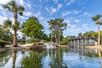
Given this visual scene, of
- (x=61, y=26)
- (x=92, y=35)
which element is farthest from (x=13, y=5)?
(x=92, y=35)

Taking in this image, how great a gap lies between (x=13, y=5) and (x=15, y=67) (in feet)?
115

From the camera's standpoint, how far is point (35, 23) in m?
71.4

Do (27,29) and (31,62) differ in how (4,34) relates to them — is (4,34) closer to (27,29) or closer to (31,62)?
(27,29)

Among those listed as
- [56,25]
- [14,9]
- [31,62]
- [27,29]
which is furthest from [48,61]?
[56,25]

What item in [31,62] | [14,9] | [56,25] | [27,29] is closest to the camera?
[31,62]

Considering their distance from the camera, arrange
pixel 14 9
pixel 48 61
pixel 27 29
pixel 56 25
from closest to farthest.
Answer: pixel 48 61
pixel 14 9
pixel 27 29
pixel 56 25

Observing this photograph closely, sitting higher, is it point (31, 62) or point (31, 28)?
point (31, 28)

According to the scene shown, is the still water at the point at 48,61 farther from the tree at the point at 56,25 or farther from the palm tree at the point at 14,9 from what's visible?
the tree at the point at 56,25

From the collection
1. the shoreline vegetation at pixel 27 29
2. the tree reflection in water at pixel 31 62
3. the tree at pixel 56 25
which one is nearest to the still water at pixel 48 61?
the tree reflection in water at pixel 31 62

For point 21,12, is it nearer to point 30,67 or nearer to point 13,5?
point 13,5

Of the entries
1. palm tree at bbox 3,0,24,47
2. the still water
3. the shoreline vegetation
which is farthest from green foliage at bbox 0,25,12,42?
the still water

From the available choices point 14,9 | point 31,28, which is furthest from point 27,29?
point 14,9

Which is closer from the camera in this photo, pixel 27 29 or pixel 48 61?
pixel 48 61

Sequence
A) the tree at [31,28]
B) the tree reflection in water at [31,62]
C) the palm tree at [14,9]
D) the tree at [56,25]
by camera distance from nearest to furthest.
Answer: the tree reflection in water at [31,62], the palm tree at [14,9], the tree at [31,28], the tree at [56,25]
